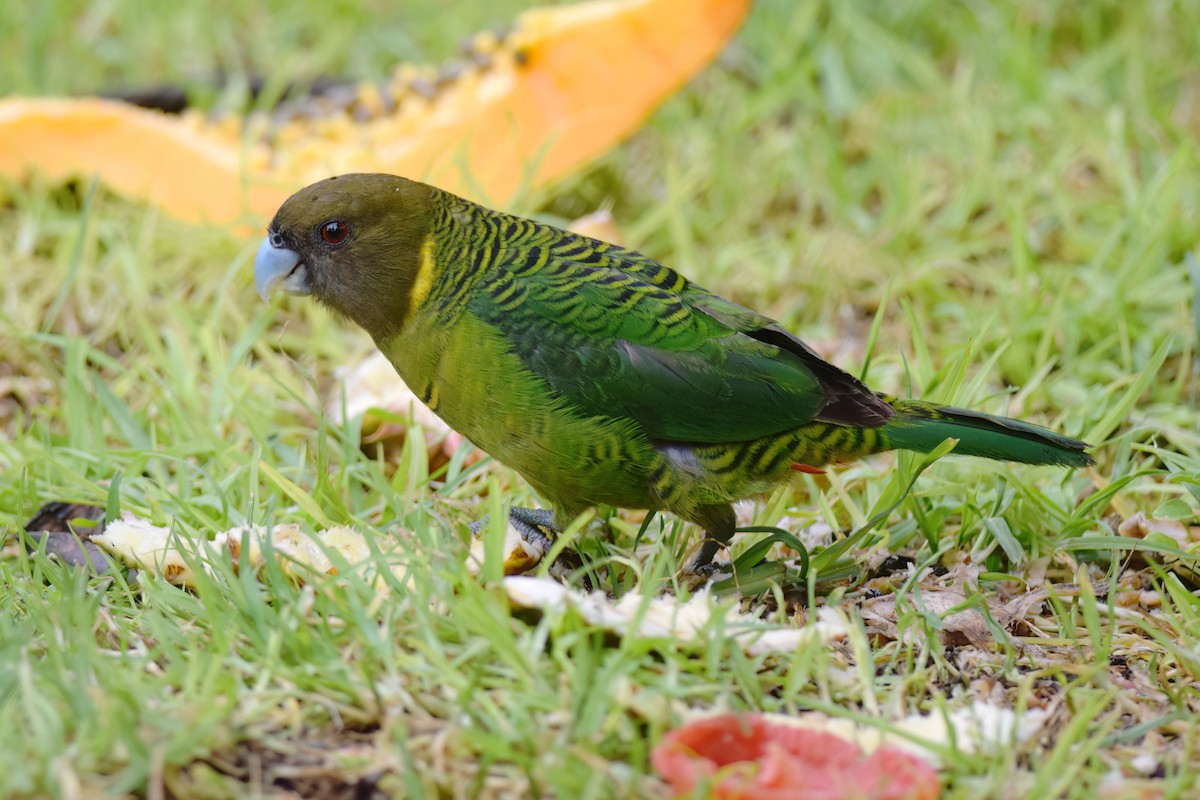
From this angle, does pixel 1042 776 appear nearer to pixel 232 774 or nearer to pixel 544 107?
pixel 232 774

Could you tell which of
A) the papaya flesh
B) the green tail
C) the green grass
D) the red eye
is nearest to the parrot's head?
the red eye

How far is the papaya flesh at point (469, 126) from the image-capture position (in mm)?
3982

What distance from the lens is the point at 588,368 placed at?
2.36 metres

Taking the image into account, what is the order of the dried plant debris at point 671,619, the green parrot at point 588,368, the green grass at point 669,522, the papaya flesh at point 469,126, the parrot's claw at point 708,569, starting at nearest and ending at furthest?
the green grass at point 669,522
the dried plant debris at point 671,619
the green parrot at point 588,368
the parrot's claw at point 708,569
the papaya flesh at point 469,126

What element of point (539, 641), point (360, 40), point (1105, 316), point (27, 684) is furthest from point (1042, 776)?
point (360, 40)

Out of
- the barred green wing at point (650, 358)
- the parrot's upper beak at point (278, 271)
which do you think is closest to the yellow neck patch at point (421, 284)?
the barred green wing at point (650, 358)

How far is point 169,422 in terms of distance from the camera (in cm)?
315

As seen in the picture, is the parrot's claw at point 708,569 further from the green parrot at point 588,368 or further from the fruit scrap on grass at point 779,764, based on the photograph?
the fruit scrap on grass at point 779,764

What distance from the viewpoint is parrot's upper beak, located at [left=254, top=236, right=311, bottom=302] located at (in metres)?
2.49

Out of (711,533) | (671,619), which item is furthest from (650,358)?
(671,619)

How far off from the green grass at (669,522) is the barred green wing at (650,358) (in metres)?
0.27

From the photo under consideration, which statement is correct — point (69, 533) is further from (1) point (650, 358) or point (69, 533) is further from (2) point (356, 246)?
(1) point (650, 358)

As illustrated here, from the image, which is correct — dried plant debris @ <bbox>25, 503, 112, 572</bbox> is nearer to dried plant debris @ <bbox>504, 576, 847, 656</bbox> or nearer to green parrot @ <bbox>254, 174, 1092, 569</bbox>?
green parrot @ <bbox>254, 174, 1092, 569</bbox>

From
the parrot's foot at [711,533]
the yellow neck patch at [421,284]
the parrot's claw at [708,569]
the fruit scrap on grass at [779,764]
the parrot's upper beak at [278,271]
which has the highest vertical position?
the yellow neck patch at [421,284]
